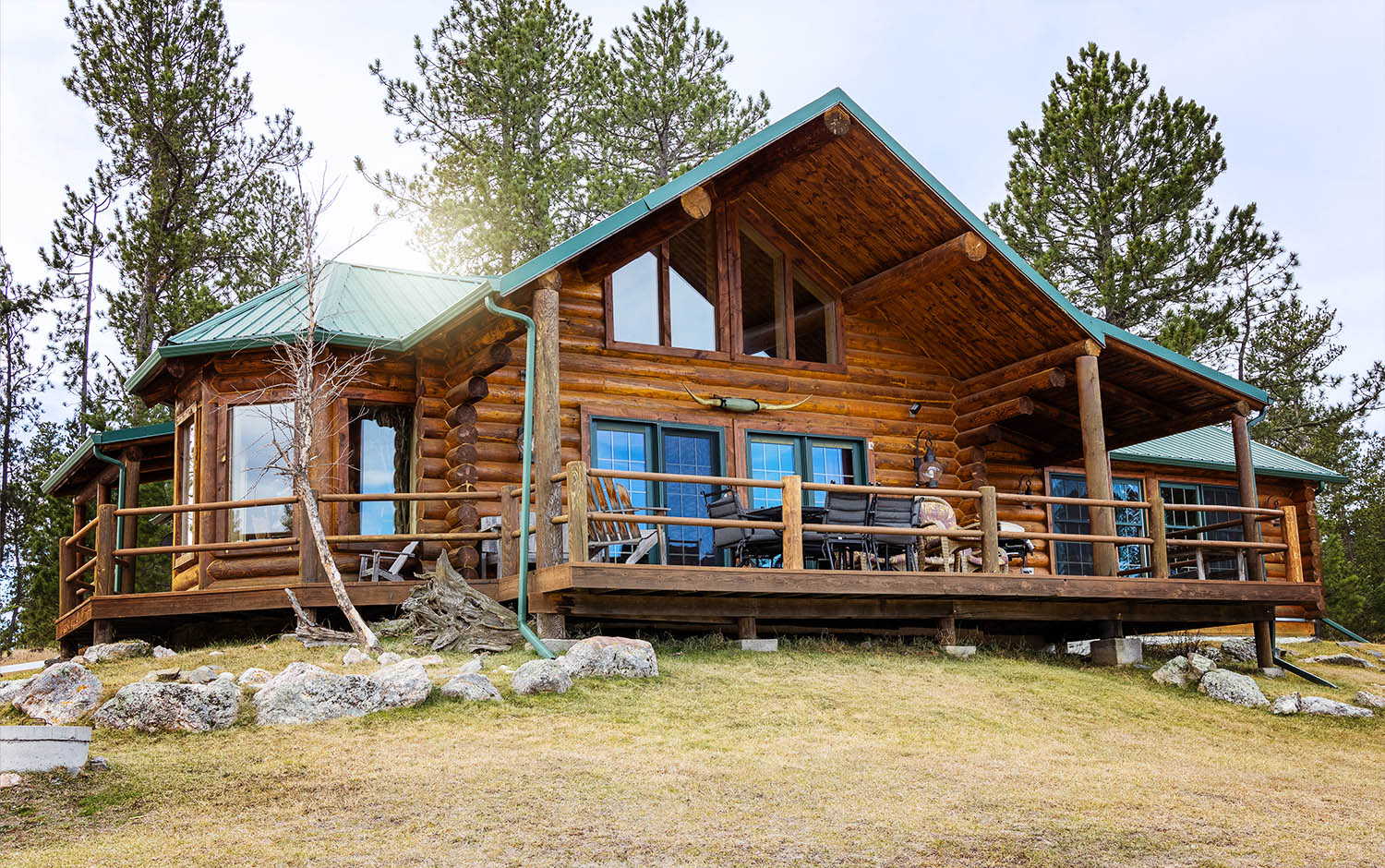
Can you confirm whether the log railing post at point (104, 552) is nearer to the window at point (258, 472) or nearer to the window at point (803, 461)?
the window at point (258, 472)

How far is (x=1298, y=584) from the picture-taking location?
49.9ft

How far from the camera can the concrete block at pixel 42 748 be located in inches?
304

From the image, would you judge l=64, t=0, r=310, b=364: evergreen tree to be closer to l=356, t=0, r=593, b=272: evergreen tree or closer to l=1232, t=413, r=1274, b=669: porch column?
l=356, t=0, r=593, b=272: evergreen tree

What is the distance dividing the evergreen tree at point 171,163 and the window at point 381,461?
12.2 meters

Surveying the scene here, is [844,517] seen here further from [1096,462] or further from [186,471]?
[186,471]

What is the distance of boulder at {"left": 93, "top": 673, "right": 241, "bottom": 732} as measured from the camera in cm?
925

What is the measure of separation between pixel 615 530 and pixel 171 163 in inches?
744

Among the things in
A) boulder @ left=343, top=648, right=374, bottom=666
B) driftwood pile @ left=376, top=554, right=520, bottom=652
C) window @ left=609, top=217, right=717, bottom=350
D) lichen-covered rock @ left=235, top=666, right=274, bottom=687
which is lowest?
lichen-covered rock @ left=235, top=666, right=274, bottom=687

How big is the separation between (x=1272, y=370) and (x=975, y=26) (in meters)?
35.7

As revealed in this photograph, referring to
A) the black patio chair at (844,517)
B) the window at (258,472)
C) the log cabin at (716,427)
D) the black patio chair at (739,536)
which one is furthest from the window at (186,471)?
the black patio chair at (844,517)

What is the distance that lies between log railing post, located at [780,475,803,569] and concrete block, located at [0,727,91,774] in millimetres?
6331

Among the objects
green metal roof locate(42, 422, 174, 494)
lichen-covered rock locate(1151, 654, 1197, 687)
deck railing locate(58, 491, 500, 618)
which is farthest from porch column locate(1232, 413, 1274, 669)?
green metal roof locate(42, 422, 174, 494)

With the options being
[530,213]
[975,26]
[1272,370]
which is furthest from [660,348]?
[975,26]

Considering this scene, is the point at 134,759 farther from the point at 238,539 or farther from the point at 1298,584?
the point at 1298,584
